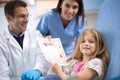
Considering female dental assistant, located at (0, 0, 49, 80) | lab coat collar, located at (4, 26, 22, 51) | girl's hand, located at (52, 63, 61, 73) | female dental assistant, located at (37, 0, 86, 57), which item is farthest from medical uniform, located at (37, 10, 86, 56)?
girl's hand, located at (52, 63, 61, 73)

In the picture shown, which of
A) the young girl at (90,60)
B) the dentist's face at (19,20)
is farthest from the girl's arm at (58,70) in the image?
the dentist's face at (19,20)

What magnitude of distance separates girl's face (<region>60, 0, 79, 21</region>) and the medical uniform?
84 millimetres

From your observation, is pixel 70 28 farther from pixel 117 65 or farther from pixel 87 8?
pixel 117 65

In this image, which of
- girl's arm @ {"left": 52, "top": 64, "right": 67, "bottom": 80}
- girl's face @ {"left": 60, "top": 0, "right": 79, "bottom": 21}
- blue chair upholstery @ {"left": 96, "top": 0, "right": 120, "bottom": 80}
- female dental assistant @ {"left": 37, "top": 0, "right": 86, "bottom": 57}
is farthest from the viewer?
female dental assistant @ {"left": 37, "top": 0, "right": 86, "bottom": 57}

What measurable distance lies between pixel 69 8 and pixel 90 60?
0.51 meters

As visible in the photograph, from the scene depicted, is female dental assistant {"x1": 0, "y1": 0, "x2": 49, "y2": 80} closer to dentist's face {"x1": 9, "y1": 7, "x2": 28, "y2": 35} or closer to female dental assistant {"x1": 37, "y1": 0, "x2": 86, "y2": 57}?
dentist's face {"x1": 9, "y1": 7, "x2": 28, "y2": 35}

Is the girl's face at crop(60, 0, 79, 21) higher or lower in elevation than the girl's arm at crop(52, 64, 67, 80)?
higher

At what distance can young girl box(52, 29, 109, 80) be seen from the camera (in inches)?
49.4

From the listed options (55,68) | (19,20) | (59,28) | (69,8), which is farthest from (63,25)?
(55,68)

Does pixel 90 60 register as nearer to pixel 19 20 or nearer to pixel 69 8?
pixel 69 8

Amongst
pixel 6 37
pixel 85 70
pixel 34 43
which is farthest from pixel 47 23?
pixel 85 70

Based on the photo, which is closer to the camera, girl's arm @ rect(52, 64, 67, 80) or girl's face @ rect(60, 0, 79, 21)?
girl's arm @ rect(52, 64, 67, 80)

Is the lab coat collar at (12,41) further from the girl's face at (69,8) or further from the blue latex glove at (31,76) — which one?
the girl's face at (69,8)

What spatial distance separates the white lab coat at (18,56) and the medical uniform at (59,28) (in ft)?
0.63
